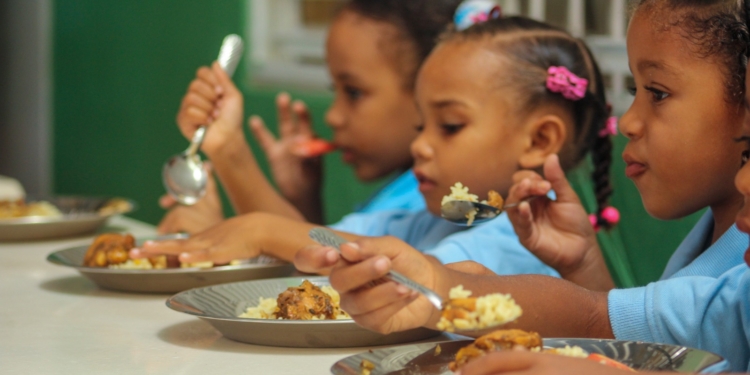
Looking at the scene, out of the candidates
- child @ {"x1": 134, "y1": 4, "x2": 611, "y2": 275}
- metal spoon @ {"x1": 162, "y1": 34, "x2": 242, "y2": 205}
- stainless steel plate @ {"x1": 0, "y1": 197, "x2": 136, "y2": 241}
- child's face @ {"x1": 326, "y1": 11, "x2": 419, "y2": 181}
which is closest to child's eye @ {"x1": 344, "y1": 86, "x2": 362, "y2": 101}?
child's face @ {"x1": 326, "y1": 11, "x2": 419, "y2": 181}

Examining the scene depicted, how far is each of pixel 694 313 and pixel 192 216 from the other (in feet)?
4.24

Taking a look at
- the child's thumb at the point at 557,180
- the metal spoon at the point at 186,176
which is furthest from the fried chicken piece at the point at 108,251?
the child's thumb at the point at 557,180

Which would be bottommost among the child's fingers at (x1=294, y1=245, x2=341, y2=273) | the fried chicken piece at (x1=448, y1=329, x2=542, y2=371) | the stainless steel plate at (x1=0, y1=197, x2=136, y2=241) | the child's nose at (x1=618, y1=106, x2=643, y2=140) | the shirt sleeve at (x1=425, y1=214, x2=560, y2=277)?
the stainless steel plate at (x1=0, y1=197, x2=136, y2=241)

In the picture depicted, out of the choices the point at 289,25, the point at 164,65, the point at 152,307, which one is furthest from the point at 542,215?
the point at 164,65

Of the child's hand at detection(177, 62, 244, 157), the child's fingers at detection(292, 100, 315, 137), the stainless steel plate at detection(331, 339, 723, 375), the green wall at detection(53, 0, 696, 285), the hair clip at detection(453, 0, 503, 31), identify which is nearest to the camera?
the stainless steel plate at detection(331, 339, 723, 375)

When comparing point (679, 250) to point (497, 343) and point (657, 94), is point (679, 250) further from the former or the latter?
point (497, 343)

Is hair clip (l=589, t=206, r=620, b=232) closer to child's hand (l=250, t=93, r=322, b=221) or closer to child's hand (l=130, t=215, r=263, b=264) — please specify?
child's hand (l=130, t=215, r=263, b=264)

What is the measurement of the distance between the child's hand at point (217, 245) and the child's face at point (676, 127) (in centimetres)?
57

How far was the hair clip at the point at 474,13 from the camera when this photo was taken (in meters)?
1.67

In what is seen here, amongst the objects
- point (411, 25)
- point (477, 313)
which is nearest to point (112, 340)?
point (477, 313)

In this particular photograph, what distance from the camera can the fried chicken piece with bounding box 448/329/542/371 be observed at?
739mm

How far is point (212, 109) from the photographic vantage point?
182cm

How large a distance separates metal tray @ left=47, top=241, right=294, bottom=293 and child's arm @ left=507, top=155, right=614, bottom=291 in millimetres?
355

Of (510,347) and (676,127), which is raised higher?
(676,127)
